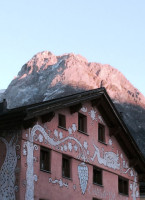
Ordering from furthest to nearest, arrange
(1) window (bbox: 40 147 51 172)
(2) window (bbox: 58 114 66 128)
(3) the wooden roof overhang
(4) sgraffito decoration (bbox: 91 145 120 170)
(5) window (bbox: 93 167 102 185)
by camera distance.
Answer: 1. (4) sgraffito decoration (bbox: 91 145 120 170)
2. (5) window (bbox: 93 167 102 185)
3. (2) window (bbox: 58 114 66 128)
4. (1) window (bbox: 40 147 51 172)
5. (3) the wooden roof overhang

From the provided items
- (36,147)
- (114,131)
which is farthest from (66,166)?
(114,131)

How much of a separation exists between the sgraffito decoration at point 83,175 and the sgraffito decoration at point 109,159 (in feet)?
3.18

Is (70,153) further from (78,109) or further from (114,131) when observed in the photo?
(114,131)

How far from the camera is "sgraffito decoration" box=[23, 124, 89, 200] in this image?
62.8 ft

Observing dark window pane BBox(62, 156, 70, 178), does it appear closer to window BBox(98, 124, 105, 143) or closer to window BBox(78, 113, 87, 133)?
window BBox(78, 113, 87, 133)

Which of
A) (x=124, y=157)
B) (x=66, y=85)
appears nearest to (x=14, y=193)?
(x=124, y=157)

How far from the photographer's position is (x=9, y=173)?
19.1 m

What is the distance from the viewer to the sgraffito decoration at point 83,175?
23.0 m

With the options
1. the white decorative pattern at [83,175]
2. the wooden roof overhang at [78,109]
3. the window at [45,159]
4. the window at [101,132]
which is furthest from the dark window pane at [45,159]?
the window at [101,132]

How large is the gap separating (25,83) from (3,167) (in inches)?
6589

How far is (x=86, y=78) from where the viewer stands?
171 meters

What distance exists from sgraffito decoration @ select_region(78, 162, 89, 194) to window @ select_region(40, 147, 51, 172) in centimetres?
274

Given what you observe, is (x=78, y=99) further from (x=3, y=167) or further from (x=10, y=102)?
(x=10, y=102)

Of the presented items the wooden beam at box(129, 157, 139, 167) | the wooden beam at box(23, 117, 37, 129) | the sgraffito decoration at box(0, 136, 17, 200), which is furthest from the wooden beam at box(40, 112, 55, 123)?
the wooden beam at box(129, 157, 139, 167)
